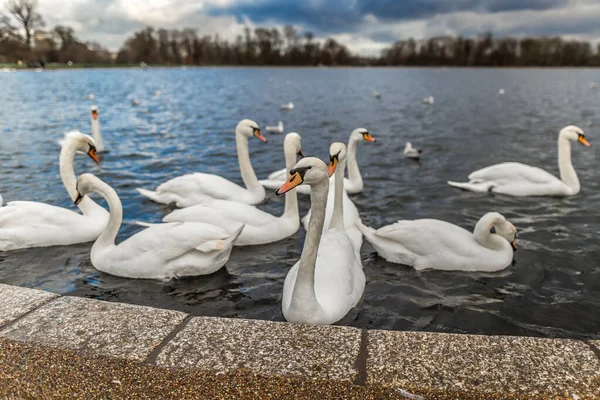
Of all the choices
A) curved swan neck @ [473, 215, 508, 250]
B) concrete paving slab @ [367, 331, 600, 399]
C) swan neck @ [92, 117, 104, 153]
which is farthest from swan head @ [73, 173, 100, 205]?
swan neck @ [92, 117, 104, 153]

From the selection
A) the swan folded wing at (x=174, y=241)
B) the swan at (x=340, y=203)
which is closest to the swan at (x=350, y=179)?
the swan at (x=340, y=203)

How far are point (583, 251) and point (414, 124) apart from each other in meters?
14.6

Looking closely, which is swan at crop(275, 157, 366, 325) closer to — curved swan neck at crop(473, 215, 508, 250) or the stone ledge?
the stone ledge

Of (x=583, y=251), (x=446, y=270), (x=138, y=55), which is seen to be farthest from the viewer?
(x=138, y=55)

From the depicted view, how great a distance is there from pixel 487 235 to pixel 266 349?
12.2 ft

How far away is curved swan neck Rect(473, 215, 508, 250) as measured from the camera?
5859 mm

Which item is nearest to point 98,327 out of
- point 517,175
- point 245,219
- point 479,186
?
point 245,219

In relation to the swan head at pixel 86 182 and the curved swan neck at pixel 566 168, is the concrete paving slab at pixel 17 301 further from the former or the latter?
the curved swan neck at pixel 566 168

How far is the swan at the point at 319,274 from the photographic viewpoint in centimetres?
393

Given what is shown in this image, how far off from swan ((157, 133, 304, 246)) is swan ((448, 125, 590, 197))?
4.15 meters

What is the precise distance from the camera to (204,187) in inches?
313

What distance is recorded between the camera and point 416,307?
16.6 ft

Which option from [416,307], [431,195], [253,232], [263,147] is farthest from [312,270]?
[263,147]

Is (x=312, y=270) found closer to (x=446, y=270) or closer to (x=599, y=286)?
(x=446, y=270)
